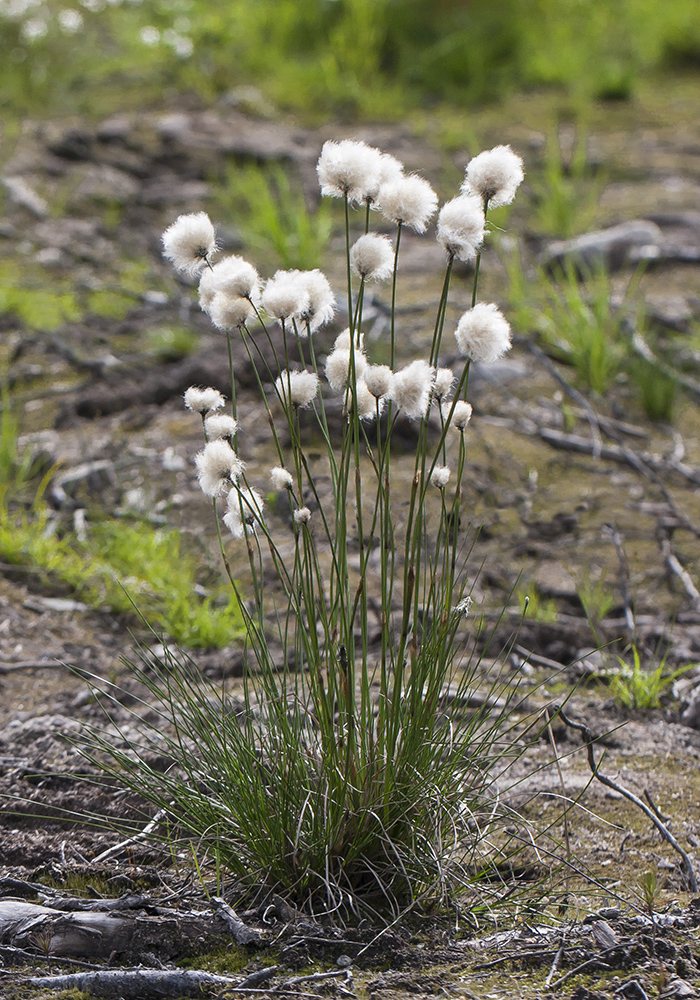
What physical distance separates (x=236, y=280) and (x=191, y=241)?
0.10m

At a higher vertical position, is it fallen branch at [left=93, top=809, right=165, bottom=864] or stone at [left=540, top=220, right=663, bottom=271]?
stone at [left=540, top=220, right=663, bottom=271]

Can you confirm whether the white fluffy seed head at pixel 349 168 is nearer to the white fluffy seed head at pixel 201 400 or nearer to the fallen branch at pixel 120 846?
the white fluffy seed head at pixel 201 400

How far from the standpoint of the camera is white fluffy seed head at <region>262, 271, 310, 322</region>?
53.0 inches

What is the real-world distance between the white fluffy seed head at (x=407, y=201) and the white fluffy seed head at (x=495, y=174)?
64mm

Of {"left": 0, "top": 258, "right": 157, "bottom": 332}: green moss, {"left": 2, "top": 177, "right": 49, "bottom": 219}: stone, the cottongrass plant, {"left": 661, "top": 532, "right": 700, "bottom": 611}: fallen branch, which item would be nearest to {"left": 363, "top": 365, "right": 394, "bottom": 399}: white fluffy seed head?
the cottongrass plant

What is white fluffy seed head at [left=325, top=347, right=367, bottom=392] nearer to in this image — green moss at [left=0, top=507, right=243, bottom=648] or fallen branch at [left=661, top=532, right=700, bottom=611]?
green moss at [left=0, top=507, right=243, bottom=648]

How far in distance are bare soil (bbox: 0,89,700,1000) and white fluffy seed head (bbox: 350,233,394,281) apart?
2.33 feet

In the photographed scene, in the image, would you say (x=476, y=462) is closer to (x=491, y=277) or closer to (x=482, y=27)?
(x=491, y=277)

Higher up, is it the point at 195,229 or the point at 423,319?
the point at 195,229

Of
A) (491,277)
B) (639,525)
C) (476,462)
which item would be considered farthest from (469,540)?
(491,277)

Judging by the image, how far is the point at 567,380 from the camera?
3.76m

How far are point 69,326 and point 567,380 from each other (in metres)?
2.15

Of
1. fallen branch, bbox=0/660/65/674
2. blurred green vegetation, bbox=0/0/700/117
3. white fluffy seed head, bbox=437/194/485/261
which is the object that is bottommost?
fallen branch, bbox=0/660/65/674

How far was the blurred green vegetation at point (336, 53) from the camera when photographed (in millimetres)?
6465
